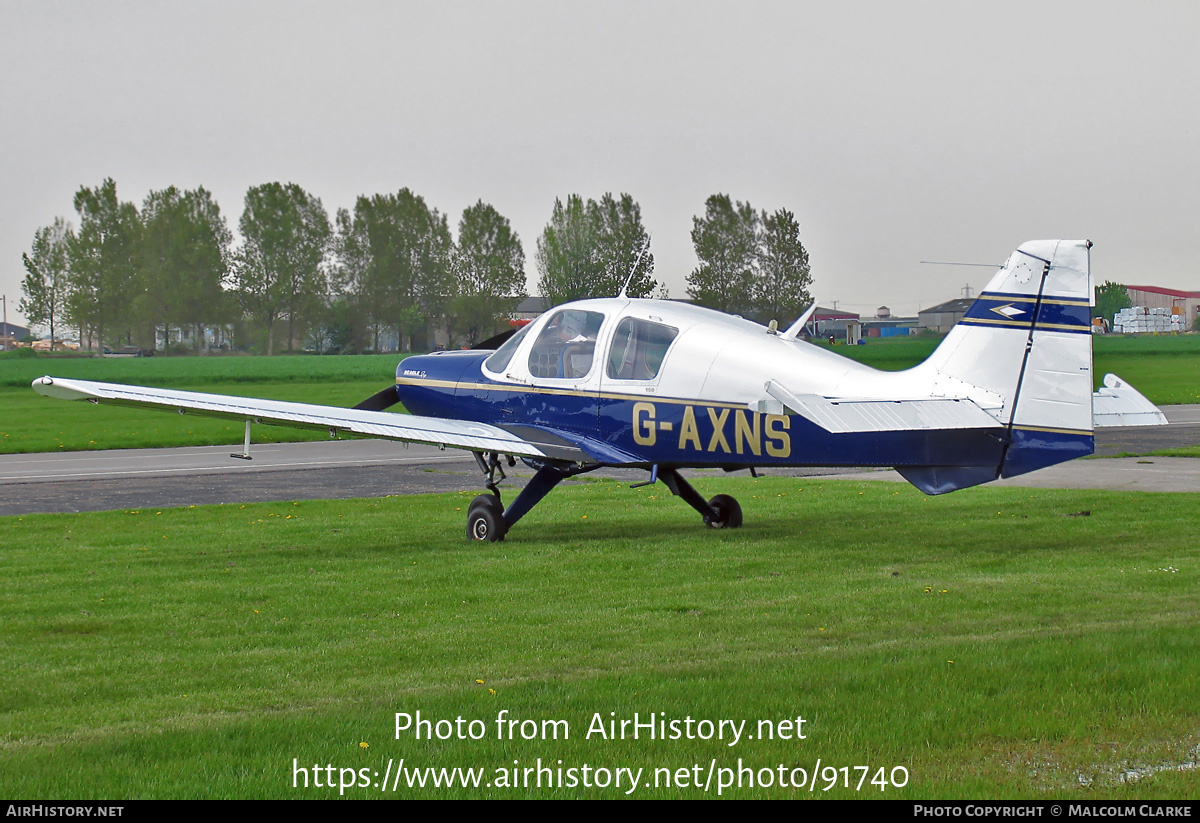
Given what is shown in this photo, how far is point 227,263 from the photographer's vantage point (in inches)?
3743

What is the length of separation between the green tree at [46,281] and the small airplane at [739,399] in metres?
100

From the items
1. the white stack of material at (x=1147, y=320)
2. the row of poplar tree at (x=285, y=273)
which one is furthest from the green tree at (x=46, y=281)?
the white stack of material at (x=1147, y=320)

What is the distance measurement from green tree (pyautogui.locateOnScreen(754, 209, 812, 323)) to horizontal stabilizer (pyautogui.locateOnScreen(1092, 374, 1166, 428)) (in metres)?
61.5

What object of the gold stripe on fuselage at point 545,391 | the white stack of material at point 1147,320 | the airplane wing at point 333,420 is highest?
the white stack of material at point 1147,320

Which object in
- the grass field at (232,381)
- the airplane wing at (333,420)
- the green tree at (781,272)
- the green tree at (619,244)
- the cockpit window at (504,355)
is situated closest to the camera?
the airplane wing at (333,420)

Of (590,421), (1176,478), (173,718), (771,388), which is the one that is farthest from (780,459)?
(1176,478)

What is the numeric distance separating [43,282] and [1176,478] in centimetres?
10523

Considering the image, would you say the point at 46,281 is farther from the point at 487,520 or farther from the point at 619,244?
the point at 487,520

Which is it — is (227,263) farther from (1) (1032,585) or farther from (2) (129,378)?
(1) (1032,585)

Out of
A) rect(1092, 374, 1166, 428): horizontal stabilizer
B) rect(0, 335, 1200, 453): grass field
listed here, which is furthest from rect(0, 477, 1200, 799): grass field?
rect(0, 335, 1200, 453): grass field

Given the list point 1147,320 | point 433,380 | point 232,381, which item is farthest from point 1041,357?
point 1147,320

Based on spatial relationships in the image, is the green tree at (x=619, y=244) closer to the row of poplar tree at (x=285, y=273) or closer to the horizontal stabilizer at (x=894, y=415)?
the row of poplar tree at (x=285, y=273)

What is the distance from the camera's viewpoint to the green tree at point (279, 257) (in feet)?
308

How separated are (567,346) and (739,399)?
225 cm
